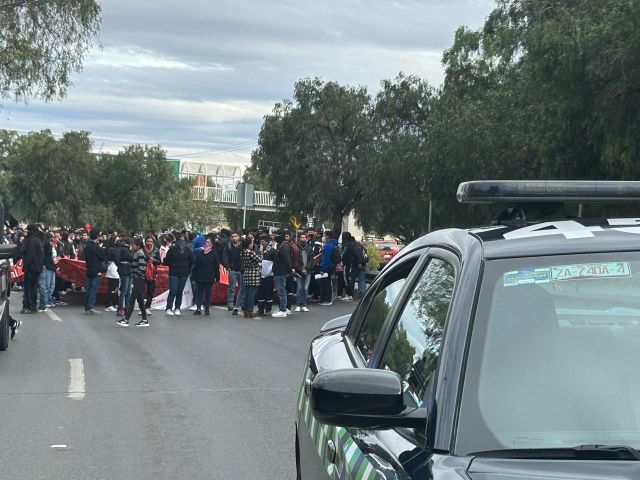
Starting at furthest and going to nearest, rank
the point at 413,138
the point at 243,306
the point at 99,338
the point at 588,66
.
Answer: the point at 413,138, the point at 243,306, the point at 588,66, the point at 99,338

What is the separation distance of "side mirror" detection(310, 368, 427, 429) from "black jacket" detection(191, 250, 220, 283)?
19211 mm

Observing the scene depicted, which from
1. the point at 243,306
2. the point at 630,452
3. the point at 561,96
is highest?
the point at 561,96

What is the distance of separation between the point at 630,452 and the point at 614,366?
1.13 ft

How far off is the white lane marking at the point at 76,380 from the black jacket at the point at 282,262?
8678mm

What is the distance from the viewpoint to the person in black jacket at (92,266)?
22.1 metres

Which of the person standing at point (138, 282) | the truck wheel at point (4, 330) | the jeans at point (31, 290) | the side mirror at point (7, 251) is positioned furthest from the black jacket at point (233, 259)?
the side mirror at point (7, 251)

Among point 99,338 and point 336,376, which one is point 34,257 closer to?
point 99,338

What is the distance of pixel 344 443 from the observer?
327cm

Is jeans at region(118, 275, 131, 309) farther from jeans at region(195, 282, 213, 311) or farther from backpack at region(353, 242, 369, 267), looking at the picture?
backpack at region(353, 242, 369, 267)

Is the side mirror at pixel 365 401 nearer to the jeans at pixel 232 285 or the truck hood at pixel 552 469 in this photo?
the truck hood at pixel 552 469

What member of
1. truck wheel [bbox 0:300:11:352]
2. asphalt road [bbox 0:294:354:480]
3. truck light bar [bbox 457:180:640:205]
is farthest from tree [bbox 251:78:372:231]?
truck light bar [bbox 457:180:640:205]

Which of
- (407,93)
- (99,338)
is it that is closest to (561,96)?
(99,338)

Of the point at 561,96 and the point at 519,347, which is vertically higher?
the point at 561,96

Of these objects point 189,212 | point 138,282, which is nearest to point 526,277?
point 138,282
